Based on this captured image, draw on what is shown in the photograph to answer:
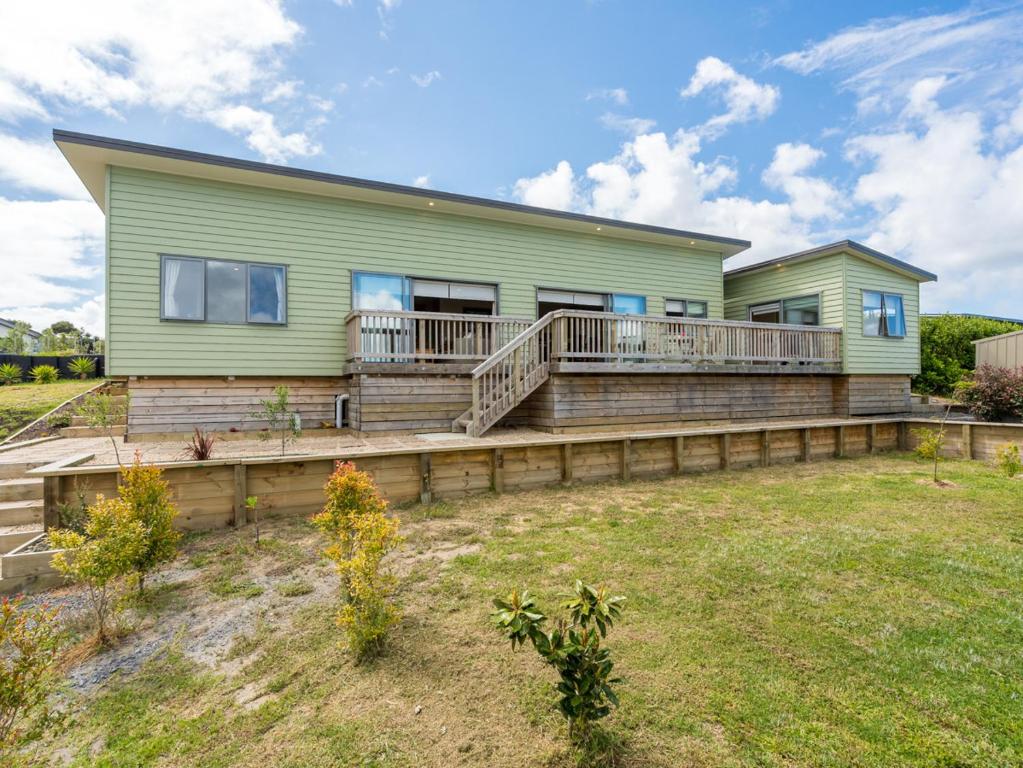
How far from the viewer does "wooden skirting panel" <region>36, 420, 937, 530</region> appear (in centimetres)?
475

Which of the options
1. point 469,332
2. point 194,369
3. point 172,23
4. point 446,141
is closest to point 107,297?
point 194,369

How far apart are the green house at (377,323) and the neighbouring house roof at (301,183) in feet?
0.13

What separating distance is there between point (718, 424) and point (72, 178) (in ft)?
44.4

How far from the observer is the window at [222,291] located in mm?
8453

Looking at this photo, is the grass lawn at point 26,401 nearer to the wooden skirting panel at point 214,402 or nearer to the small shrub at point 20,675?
the wooden skirting panel at point 214,402

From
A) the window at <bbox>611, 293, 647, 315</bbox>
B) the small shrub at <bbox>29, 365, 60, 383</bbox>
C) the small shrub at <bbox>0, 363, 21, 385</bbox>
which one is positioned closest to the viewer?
the window at <bbox>611, 293, 647, 315</bbox>

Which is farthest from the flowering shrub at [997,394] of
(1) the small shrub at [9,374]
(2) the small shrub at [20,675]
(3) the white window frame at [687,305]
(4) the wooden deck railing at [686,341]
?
(1) the small shrub at [9,374]

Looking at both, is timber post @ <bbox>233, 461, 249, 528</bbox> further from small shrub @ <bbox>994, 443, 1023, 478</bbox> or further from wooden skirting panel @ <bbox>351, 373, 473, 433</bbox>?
small shrub @ <bbox>994, 443, 1023, 478</bbox>

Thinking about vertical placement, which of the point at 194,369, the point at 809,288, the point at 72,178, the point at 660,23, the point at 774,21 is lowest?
the point at 194,369

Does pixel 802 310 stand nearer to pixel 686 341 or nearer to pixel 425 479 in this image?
pixel 686 341

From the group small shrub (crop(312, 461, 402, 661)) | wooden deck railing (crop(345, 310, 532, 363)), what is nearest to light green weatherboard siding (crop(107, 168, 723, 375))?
wooden deck railing (crop(345, 310, 532, 363))

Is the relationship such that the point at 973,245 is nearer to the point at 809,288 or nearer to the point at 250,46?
the point at 809,288

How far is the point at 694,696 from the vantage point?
2246 mm

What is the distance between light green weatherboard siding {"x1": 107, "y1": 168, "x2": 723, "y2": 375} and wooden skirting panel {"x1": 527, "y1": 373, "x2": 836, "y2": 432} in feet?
11.8
